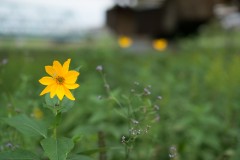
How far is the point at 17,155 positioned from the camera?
3.33 ft

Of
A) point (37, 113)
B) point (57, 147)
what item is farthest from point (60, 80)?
point (37, 113)

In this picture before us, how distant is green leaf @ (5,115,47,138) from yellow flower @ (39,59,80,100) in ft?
0.53

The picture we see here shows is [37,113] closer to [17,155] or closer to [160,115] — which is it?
[160,115]

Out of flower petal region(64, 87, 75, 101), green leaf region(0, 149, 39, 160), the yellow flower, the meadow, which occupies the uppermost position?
the yellow flower

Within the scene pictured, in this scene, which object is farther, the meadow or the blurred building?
the blurred building

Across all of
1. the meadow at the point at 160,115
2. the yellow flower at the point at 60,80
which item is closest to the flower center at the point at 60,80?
the yellow flower at the point at 60,80

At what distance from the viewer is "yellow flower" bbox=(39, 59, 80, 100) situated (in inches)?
38.0

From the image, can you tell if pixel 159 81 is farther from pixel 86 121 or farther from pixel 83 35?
pixel 83 35

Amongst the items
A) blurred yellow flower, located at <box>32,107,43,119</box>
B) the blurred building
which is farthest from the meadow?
the blurred building

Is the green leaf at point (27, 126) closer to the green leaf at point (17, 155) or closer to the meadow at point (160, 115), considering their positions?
the green leaf at point (17, 155)

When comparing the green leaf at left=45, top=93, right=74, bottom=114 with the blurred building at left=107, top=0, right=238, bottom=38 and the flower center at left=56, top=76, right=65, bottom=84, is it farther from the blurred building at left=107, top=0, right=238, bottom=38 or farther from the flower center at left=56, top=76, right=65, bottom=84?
the blurred building at left=107, top=0, right=238, bottom=38

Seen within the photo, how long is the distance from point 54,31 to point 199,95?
16.5 ft

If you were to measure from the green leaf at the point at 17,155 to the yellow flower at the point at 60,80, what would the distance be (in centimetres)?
19

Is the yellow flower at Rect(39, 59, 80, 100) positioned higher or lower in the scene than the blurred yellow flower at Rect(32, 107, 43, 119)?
higher
